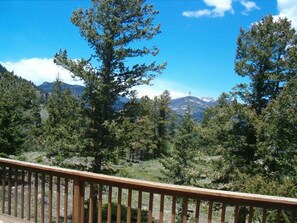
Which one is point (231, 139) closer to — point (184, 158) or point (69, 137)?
point (184, 158)

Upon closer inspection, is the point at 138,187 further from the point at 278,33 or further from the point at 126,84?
the point at 278,33

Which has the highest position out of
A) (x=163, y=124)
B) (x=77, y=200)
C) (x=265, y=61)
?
(x=265, y=61)

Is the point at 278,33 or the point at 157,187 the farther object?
the point at 278,33

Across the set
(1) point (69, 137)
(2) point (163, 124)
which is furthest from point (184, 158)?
(2) point (163, 124)

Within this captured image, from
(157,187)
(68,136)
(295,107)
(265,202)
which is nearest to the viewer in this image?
(265,202)

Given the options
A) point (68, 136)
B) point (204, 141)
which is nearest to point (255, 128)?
point (204, 141)

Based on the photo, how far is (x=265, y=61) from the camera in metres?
15.6

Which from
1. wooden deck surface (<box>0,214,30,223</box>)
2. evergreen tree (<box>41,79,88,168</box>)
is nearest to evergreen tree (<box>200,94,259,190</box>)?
evergreen tree (<box>41,79,88,168</box>)

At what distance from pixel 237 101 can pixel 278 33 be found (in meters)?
3.86

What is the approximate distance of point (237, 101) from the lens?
1606cm

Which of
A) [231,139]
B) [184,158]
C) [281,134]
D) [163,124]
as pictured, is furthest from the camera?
[163,124]

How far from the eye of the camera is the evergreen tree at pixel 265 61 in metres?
15.5

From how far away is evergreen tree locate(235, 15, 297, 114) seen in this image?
50.7ft

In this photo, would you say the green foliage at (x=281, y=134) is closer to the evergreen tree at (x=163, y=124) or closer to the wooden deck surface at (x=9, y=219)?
the wooden deck surface at (x=9, y=219)
